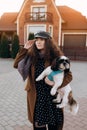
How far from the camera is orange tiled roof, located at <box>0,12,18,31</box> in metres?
23.7

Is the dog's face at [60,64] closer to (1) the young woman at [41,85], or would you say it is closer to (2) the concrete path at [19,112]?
(1) the young woman at [41,85]

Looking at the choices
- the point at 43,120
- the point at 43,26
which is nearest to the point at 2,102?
the point at 43,120

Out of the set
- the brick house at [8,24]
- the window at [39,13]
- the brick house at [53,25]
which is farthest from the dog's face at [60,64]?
the brick house at [8,24]

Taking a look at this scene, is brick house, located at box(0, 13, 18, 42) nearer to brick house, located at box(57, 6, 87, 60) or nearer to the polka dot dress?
brick house, located at box(57, 6, 87, 60)

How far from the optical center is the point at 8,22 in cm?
2486

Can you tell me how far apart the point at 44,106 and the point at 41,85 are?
28 centimetres

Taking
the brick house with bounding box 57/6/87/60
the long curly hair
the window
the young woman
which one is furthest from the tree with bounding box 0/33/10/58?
the long curly hair

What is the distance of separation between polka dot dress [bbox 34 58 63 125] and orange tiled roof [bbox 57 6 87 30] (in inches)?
786

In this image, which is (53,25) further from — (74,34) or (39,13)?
(74,34)

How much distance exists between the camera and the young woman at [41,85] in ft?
7.82

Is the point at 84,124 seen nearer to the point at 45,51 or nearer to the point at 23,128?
the point at 23,128

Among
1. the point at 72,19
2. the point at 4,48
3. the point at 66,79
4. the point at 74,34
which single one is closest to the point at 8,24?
the point at 4,48

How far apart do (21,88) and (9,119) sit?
2889 millimetres

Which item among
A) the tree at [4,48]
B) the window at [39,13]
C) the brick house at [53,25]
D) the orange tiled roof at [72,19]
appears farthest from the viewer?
the orange tiled roof at [72,19]
